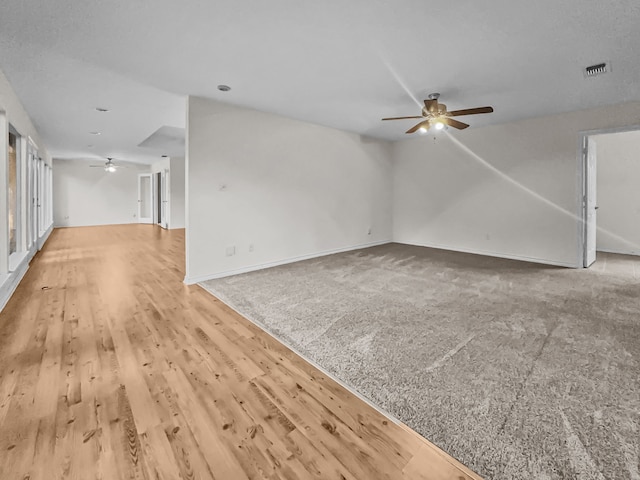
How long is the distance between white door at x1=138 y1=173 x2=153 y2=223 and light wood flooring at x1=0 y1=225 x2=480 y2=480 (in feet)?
31.8

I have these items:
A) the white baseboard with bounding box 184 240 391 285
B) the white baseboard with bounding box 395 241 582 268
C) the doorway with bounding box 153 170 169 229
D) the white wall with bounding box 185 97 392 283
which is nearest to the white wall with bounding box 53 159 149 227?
the doorway with bounding box 153 170 169 229

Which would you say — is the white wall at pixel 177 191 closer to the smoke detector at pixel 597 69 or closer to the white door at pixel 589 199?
the smoke detector at pixel 597 69

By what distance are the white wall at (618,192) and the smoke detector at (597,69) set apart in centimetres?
310

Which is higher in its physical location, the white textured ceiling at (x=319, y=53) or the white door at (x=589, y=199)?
the white textured ceiling at (x=319, y=53)

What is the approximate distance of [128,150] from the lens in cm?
837

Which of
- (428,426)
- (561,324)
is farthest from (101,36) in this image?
(561,324)

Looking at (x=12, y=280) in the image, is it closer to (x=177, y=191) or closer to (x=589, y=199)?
(x=177, y=191)

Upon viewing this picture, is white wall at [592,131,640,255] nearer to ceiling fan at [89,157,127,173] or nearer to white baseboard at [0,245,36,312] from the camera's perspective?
white baseboard at [0,245,36,312]

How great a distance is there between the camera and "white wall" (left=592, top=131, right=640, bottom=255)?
5539 mm

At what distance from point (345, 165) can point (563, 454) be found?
5332 mm

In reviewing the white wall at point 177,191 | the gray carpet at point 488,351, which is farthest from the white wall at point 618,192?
the white wall at point 177,191

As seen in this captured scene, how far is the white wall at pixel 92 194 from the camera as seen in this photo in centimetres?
1023

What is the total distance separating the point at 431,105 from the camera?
363cm

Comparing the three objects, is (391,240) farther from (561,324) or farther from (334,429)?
(334,429)
